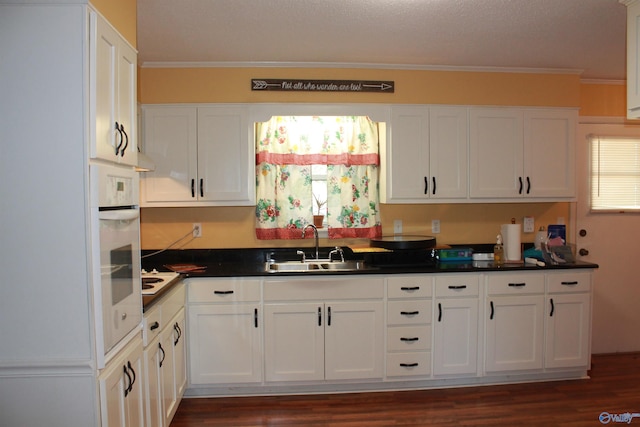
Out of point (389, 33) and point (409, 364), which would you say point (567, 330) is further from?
point (389, 33)

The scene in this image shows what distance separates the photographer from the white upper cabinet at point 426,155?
11.5 ft

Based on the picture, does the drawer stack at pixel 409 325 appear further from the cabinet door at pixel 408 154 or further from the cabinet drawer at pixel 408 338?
the cabinet door at pixel 408 154

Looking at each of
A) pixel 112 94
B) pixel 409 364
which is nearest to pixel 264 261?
pixel 409 364

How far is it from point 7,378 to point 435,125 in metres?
3.10

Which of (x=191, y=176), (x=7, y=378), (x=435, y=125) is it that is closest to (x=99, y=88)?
(x=7, y=378)

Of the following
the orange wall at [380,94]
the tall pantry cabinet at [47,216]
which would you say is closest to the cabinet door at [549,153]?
the orange wall at [380,94]

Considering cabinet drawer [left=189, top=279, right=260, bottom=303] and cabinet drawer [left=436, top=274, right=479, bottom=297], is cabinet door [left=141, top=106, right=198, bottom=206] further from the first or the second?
cabinet drawer [left=436, top=274, right=479, bottom=297]

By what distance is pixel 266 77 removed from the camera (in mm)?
3506

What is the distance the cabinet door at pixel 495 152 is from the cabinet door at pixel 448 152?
66 millimetres

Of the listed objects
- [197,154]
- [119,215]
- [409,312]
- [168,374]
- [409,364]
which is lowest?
[409,364]

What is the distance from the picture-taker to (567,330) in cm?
337

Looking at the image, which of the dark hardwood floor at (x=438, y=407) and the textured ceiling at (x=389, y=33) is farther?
the dark hardwood floor at (x=438, y=407)

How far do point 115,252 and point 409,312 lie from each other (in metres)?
2.14

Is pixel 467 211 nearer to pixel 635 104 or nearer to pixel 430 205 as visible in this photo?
pixel 430 205
